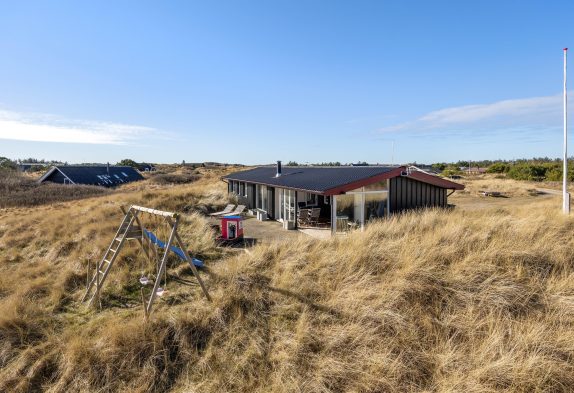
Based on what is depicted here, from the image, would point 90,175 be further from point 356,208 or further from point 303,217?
point 356,208

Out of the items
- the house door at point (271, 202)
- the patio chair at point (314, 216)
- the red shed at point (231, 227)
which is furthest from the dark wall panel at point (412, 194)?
the house door at point (271, 202)

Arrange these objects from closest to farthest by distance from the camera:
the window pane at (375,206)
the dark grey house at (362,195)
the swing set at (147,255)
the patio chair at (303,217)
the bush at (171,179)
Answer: the swing set at (147,255)
the dark grey house at (362,195)
the window pane at (375,206)
the patio chair at (303,217)
the bush at (171,179)

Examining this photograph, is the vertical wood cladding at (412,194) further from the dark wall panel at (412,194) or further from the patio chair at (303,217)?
the patio chair at (303,217)

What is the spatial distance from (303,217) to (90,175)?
4374cm

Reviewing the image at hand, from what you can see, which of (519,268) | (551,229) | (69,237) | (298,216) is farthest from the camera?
(298,216)

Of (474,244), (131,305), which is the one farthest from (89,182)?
(474,244)

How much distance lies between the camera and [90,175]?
4697 centimetres

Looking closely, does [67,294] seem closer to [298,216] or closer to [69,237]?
[69,237]

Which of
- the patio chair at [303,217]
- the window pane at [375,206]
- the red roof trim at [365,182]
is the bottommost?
the patio chair at [303,217]

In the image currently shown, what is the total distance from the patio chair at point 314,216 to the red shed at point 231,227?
3774 mm

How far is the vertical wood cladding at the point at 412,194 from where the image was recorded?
1313 cm

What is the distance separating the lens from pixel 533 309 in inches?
257

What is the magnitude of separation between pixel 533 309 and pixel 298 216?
944cm

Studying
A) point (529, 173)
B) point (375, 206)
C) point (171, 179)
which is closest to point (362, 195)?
point (375, 206)
